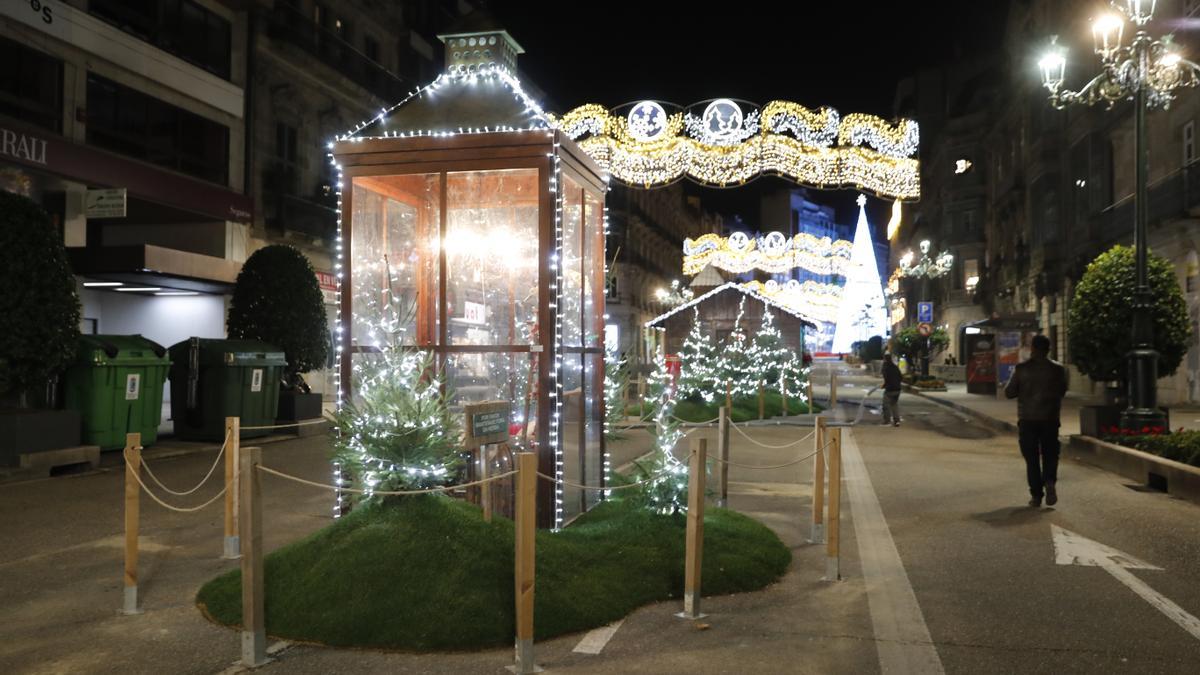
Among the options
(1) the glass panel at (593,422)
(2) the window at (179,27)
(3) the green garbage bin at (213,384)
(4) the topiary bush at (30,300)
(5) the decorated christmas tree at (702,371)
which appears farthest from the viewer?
(5) the decorated christmas tree at (702,371)

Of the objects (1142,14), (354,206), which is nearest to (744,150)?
(1142,14)

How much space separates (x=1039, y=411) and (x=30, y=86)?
18.6 m

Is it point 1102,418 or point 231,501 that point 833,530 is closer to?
point 231,501

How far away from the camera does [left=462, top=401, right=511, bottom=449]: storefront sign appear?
280 inches

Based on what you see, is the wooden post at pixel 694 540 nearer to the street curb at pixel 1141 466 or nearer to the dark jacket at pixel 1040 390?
the dark jacket at pixel 1040 390

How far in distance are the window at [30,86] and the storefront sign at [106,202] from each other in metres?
1.51

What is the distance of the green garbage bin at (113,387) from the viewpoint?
13.2 metres

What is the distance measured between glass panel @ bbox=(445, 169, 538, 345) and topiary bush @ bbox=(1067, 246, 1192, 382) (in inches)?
399

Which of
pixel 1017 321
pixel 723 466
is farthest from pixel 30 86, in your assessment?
pixel 1017 321

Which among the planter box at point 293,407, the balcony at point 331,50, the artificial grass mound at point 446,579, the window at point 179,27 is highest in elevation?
the balcony at point 331,50

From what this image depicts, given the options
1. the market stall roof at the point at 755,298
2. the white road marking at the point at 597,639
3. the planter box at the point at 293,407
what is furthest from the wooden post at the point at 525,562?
the market stall roof at the point at 755,298

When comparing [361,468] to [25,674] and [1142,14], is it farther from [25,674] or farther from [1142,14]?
[1142,14]

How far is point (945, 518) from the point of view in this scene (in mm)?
9375

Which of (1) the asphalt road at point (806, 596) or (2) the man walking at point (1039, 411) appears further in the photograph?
(2) the man walking at point (1039, 411)
